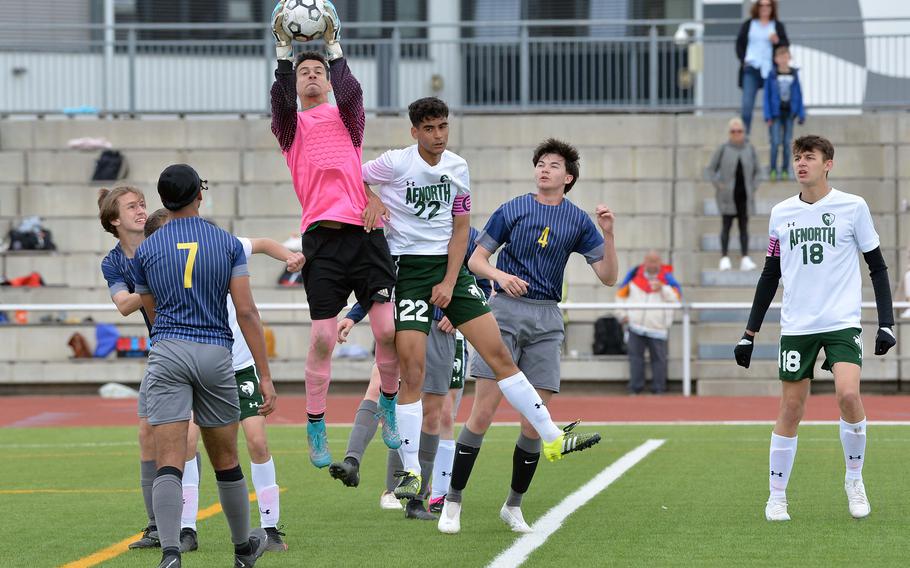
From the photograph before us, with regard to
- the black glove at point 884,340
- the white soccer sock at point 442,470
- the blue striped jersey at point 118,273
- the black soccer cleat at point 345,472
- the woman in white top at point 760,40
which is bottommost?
the white soccer sock at point 442,470

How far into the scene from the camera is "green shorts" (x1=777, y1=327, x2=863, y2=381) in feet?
27.5

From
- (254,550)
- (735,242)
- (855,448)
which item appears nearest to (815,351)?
(855,448)

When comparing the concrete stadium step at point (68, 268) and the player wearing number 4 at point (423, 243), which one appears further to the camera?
the concrete stadium step at point (68, 268)

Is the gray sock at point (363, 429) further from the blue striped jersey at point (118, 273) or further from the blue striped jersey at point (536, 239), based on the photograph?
the blue striped jersey at point (118, 273)

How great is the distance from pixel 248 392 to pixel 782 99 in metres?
15.0

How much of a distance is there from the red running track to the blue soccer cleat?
27.3ft

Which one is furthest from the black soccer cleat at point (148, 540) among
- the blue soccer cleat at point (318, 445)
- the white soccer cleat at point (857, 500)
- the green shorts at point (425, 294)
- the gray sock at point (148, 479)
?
the white soccer cleat at point (857, 500)

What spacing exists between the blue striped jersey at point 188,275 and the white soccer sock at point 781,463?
361 centimetres

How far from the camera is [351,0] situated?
26.4 meters

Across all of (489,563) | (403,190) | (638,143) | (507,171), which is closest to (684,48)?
(638,143)

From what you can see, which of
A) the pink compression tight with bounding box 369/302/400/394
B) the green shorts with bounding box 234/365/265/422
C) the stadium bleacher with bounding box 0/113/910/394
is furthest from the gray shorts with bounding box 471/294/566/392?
the stadium bleacher with bounding box 0/113/910/394

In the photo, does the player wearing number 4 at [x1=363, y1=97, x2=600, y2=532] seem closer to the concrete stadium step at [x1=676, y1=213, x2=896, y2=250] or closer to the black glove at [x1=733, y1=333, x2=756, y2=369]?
the black glove at [x1=733, y1=333, x2=756, y2=369]

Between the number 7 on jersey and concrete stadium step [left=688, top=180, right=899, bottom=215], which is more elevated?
concrete stadium step [left=688, top=180, right=899, bottom=215]

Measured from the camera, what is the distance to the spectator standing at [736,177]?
2052 centimetres
